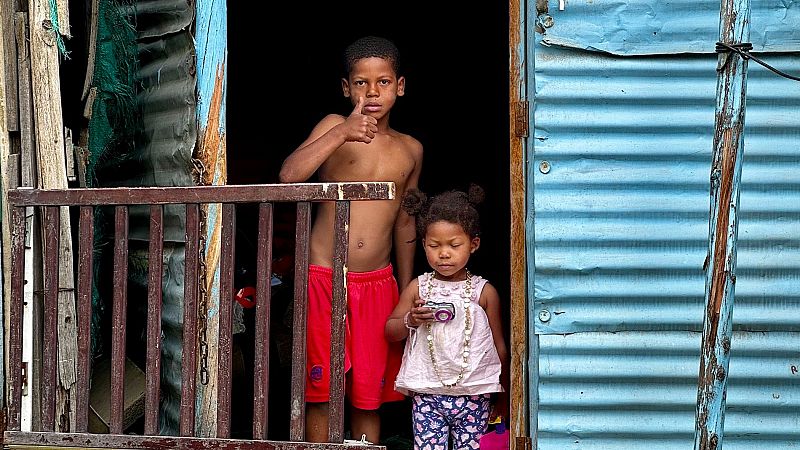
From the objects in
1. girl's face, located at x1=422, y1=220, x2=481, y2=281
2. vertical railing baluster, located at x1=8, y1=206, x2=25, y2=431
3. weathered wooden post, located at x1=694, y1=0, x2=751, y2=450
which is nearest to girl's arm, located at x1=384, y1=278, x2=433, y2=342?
girl's face, located at x1=422, y1=220, x2=481, y2=281

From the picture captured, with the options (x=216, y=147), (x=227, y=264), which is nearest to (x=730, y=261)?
(x=227, y=264)

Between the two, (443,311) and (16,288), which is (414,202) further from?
(16,288)

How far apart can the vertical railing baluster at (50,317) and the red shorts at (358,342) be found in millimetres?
1105

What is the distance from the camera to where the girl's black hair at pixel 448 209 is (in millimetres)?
4137

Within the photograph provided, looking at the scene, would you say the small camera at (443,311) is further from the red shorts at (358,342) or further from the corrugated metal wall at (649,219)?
the corrugated metal wall at (649,219)

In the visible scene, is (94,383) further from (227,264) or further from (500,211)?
(500,211)

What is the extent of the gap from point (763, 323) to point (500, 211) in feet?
8.86

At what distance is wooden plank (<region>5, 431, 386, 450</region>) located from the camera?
340cm

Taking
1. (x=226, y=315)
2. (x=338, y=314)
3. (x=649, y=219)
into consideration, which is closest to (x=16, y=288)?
(x=226, y=315)

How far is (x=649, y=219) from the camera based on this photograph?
12.1 ft

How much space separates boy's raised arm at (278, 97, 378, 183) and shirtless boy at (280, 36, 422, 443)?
0.19 m

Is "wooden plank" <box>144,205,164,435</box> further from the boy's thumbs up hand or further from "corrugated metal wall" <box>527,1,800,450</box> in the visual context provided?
"corrugated metal wall" <box>527,1,800,450</box>

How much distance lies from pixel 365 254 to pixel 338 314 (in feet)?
3.43

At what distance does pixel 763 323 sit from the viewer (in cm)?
372
